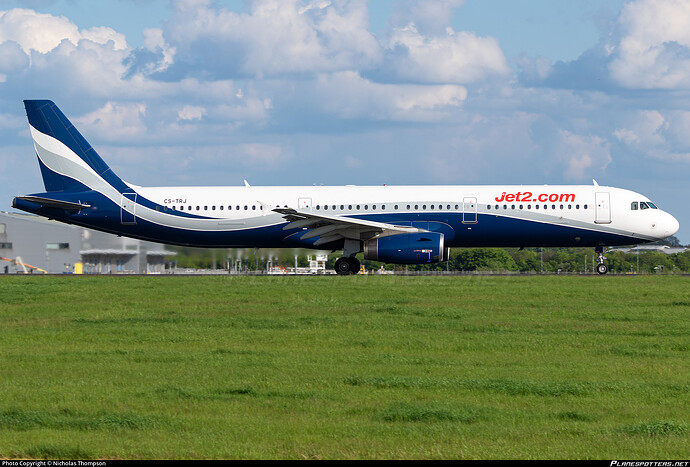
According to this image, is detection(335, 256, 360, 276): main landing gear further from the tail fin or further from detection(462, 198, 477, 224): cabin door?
the tail fin

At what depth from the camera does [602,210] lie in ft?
127

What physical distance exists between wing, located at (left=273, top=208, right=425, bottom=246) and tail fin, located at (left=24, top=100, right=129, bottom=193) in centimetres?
897

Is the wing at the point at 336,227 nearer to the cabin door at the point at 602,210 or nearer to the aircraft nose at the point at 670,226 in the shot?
the cabin door at the point at 602,210

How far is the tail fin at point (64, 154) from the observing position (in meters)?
41.5

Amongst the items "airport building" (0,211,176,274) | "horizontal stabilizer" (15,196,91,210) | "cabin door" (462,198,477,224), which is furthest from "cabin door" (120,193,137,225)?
"cabin door" (462,198,477,224)

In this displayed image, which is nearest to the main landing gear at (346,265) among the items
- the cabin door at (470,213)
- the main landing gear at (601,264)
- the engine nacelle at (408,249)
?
the engine nacelle at (408,249)

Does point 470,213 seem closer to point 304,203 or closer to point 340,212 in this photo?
point 340,212

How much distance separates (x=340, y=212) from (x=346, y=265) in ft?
7.91

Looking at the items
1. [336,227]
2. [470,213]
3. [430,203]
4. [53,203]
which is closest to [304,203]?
[336,227]

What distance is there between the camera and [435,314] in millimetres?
22250

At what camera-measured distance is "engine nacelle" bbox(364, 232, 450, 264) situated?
37.0 metres

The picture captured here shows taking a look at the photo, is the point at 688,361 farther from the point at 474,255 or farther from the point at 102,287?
the point at 474,255

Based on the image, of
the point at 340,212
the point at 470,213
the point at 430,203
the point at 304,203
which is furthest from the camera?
the point at 304,203

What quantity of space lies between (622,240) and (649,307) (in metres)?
15.7
